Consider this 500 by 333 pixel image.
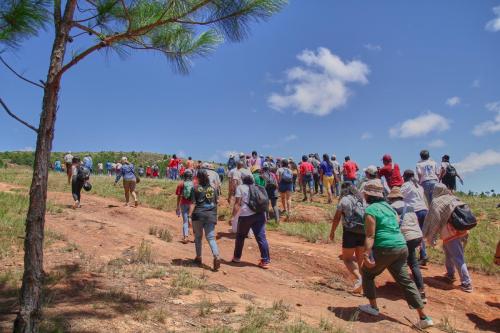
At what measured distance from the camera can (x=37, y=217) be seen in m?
3.90

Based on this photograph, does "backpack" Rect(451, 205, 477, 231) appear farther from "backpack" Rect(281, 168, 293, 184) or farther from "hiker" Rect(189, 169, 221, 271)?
"backpack" Rect(281, 168, 293, 184)

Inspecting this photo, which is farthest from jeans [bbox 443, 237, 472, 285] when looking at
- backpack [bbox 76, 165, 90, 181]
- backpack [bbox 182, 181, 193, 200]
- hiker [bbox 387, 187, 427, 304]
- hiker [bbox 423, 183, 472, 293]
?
backpack [bbox 76, 165, 90, 181]

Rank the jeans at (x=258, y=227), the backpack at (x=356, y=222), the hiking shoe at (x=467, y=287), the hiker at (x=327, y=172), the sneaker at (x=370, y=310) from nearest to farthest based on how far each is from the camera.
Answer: the sneaker at (x=370, y=310) → the backpack at (x=356, y=222) → the hiking shoe at (x=467, y=287) → the jeans at (x=258, y=227) → the hiker at (x=327, y=172)

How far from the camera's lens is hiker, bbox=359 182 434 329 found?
5.31 metres

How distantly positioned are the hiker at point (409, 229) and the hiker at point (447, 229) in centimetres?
93

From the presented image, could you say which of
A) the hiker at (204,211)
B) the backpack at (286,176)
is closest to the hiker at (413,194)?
the hiker at (204,211)

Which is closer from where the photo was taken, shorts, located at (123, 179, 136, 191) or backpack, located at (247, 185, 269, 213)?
backpack, located at (247, 185, 269, 213)

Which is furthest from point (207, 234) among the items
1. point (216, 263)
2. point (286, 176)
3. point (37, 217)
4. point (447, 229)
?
point (286, 176)

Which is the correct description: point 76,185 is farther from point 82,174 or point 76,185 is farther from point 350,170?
point 350,170

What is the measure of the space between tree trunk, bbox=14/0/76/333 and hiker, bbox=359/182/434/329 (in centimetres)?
362

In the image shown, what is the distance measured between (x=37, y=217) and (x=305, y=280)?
5.28m

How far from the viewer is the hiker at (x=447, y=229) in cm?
718

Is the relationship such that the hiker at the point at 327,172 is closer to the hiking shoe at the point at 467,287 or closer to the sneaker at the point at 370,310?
the hiking shoe at the point at 467,287

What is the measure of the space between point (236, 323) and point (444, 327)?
2.88m
